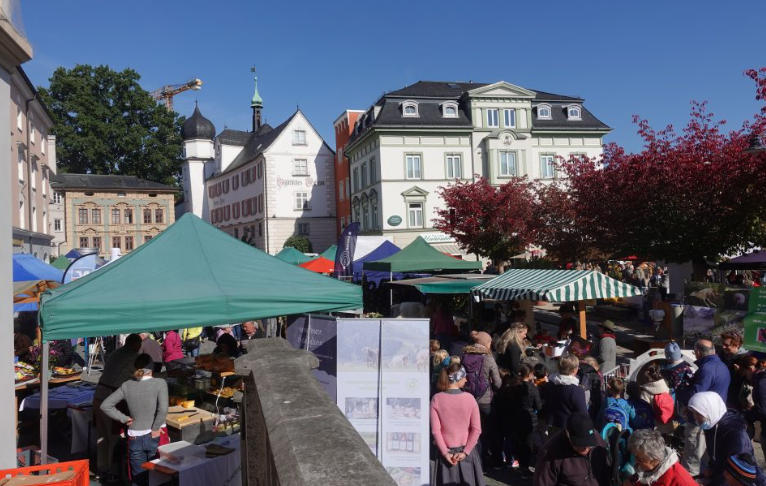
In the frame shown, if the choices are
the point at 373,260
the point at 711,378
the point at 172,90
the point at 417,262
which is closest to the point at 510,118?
the point at 373,260

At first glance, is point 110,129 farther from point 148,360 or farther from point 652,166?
point 148,360

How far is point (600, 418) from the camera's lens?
6.39 m

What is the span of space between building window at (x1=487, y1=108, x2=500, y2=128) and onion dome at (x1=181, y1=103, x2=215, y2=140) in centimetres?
3720

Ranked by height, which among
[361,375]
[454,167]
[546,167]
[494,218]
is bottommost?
[361,375]

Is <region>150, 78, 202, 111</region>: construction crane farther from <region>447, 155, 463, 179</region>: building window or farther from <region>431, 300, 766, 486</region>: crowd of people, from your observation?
<region>431, 300, 766, 486</region>: crowd of people

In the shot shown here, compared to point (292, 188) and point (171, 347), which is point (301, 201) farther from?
point (171, 347)

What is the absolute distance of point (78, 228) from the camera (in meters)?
60.3

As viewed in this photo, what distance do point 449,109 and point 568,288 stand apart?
108ft

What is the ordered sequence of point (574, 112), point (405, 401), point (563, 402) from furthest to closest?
point (574, 112) → point (405, 401) → point (563, 402)

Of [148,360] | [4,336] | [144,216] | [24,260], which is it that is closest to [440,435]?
[148,360]

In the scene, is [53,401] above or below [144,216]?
below

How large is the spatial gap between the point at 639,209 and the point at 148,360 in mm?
15441

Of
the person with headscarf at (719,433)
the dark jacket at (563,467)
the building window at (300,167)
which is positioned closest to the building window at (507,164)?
the building window at (300,167)

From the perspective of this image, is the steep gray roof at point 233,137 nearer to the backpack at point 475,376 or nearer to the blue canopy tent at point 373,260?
the blue canopy tent at point 373,260
